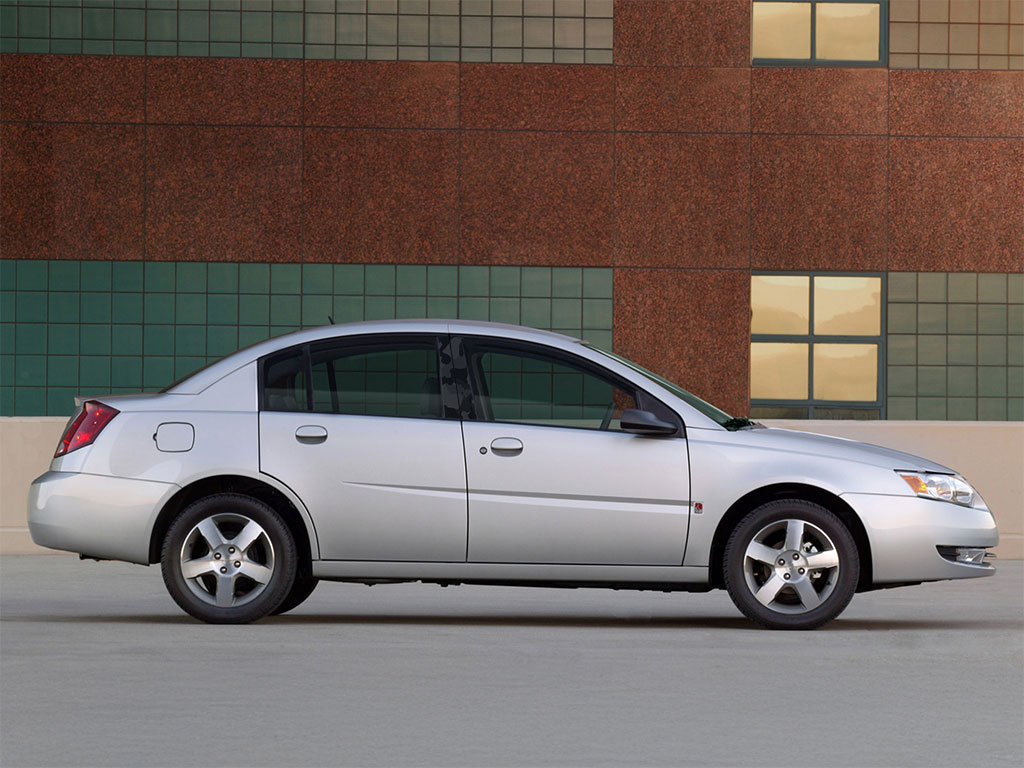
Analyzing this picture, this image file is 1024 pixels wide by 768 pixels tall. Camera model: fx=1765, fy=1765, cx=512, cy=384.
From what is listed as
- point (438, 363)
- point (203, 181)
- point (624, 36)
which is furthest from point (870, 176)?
point (438, 363)

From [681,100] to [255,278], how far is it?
517 cm

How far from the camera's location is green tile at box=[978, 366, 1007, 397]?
1989 cm

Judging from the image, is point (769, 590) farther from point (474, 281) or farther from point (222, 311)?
point (222, 311)

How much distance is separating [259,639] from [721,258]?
38.2ft

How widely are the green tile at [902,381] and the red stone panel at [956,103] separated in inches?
105

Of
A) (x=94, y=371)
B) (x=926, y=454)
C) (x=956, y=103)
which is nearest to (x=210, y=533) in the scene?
(x=926, y=454)

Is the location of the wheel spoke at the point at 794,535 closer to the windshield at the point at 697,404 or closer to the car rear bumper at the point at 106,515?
the windshield at the point at 697,404

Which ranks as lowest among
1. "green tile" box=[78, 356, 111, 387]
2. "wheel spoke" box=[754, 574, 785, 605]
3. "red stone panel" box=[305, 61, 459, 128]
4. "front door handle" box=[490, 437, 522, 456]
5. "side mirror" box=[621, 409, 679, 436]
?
"wheel spoke" box=[754, 574, 785, 605]

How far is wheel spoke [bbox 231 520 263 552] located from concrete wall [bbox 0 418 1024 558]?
670cm

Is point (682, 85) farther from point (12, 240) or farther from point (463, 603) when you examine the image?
point (463, 603)

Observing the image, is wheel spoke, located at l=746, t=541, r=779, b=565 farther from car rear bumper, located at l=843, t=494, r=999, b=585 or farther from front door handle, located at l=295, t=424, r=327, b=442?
front door handle, located at l=295, t=424, r=327, b=442

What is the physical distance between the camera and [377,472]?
977 cm

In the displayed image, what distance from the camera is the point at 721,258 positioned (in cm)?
1991

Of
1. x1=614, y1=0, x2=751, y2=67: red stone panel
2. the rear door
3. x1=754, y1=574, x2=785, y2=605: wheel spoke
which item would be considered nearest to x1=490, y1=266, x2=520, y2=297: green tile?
x1=614, y1=0, x2=751, y2=67: red stone panel
